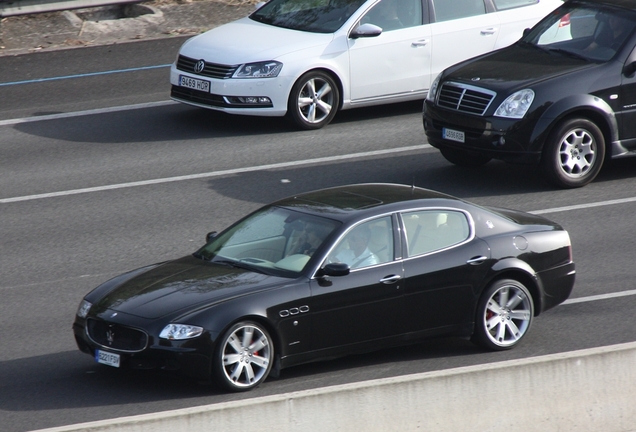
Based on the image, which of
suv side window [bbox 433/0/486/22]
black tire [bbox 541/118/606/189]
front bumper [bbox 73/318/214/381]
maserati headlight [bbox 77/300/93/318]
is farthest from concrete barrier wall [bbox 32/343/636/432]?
suv side window [bbox 433/0/486/22]

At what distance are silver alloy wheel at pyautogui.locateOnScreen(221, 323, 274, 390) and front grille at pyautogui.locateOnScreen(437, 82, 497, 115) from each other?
579cm

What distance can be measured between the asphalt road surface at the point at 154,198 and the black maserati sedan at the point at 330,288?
29 centimetres

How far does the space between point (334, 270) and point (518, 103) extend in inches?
210

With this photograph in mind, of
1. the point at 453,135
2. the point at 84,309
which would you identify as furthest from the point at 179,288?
the point at 453,135

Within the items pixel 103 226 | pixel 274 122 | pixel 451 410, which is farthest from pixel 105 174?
pixel 451 410

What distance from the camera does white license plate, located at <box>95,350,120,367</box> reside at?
8217 mm

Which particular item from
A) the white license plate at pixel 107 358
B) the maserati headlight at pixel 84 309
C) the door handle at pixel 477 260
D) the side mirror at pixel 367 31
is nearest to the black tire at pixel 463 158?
the side mirror at pixel 367 31

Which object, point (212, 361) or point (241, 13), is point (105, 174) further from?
point (241, 13)

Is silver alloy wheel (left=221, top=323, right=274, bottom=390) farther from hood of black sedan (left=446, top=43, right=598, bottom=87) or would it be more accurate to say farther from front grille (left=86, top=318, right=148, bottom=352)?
hood of black sedan (left=446, top=43, right=598, bottom=87)

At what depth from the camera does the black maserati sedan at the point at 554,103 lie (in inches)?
515

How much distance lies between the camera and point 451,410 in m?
7.37

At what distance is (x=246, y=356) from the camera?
8250mm

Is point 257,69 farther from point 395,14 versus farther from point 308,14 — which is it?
point 395,14

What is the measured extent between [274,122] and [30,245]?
210 inches
